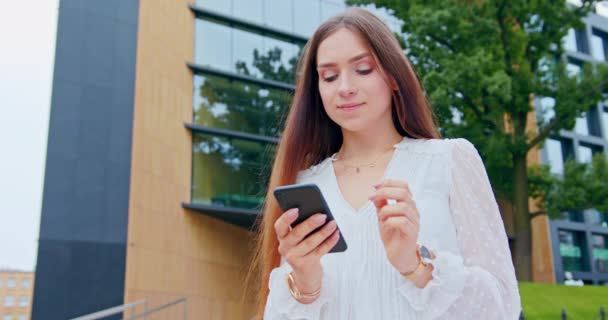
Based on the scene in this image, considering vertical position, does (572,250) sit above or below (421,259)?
above

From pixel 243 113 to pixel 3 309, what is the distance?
9.10 m

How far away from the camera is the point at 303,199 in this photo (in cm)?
126

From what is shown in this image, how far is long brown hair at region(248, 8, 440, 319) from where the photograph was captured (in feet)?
5.39

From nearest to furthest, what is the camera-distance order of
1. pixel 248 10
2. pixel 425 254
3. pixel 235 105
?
pixel 425 254 → pixel 235 105 → pixel 248 10

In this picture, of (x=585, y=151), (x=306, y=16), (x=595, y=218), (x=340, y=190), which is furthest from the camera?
(x=585, y=151)

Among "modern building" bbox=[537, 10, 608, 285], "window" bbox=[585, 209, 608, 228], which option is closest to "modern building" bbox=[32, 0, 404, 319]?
"modern building" bbox=[537, 10, 608, 285]

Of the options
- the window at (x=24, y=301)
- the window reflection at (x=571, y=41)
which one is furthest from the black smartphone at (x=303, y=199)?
the window reflection at (x=571, y=41)

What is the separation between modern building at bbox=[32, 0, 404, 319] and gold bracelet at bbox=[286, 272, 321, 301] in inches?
522

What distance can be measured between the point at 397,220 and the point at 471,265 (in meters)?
0.32

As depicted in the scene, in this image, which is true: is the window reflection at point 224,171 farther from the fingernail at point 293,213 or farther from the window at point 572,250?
the fingernail at point 293,213

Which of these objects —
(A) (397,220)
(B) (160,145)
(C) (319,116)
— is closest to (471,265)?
(A) (397,220)

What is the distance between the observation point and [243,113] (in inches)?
746

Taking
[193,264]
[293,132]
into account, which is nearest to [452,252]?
[293,132]

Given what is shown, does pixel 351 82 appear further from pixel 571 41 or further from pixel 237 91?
pixel 571 41
